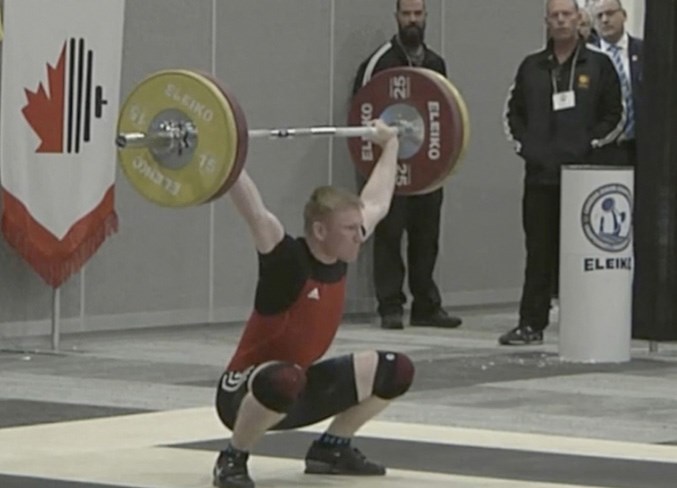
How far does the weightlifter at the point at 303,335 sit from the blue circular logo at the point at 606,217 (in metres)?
4.45

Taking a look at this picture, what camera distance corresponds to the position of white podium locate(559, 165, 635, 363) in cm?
1107

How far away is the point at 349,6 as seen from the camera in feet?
45.4

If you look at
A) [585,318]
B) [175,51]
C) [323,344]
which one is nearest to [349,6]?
[175,51]

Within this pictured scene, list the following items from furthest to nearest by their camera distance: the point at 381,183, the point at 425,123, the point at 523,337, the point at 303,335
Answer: the point at 523,337
the point at 425,123
the point at 381,183
the point at 303,335

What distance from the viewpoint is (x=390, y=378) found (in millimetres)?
6742

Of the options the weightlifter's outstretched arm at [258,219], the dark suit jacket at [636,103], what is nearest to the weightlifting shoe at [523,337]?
the dark suit jacket at [636,103]

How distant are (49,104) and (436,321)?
3524 millimetres

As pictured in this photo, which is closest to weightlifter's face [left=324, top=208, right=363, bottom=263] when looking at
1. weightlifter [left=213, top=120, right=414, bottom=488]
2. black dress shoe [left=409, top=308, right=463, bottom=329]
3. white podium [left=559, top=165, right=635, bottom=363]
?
weightlifter [left=213, top=120, right=414, bottom=488]

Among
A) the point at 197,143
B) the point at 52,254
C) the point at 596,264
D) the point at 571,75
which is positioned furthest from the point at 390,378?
the point at 571,75

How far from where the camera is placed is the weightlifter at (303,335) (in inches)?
259

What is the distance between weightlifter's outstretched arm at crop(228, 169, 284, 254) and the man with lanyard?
17.6 feet

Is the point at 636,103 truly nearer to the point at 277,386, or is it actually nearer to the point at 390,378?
the point at 390,378

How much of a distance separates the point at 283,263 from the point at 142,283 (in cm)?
603

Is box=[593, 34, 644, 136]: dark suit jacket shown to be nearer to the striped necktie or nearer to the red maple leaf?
the striped necktie
